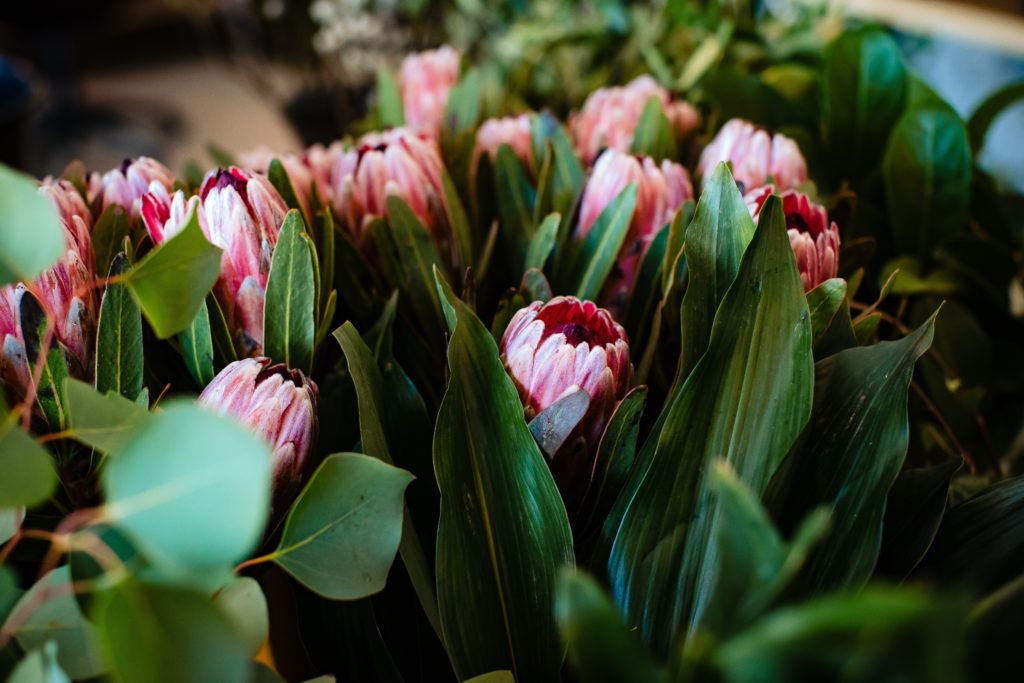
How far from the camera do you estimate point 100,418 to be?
244 mm

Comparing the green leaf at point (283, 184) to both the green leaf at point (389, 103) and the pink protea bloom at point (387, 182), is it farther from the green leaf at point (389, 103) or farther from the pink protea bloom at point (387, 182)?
the green leaf at point (389, 103)

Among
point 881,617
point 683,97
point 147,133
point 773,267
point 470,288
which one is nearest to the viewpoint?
point 881,617

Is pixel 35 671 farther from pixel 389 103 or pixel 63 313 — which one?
pixel 389 103

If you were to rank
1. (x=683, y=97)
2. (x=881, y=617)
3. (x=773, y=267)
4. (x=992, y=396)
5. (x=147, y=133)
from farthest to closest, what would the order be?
(x=147, y=133), (x=683, y=97), (x=992, y=396), (x=773, y=267), (x=881, y=617)

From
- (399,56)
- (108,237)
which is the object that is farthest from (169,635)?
(399,56)

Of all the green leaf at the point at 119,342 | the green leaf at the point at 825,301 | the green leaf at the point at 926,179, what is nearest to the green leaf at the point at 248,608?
the green leaf at the point at 119,342

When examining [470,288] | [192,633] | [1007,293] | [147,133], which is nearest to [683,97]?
[1007,293]

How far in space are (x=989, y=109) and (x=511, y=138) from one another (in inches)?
14.6

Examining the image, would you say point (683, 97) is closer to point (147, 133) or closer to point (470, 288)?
→ point (470, 288)

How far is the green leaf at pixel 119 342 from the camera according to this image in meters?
0.33

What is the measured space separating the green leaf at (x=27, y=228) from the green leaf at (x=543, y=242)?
230 mm

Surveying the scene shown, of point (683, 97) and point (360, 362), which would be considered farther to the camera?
point (683, 97)

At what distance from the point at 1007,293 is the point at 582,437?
434 mm

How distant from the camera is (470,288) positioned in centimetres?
39
